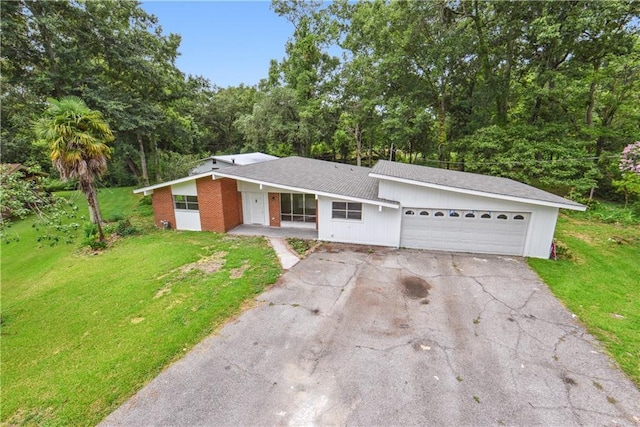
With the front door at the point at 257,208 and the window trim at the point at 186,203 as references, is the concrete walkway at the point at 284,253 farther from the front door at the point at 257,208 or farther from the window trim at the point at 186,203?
the window trim at the point at 186,203

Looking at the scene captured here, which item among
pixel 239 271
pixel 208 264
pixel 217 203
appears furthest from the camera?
pixel 217 203

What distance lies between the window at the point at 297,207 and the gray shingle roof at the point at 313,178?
945 millimetres

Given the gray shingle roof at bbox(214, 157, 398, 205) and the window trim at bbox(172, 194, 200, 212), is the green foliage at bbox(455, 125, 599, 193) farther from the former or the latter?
the window trim at bbox(172, 194, 200, 212)

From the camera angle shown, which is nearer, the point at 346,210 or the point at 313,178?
the point at 346,210

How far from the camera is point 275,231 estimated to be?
13930mm

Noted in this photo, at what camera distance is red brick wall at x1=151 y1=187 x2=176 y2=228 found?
47.2ft

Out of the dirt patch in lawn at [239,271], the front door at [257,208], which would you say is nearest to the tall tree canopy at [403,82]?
the front door at [257,208]

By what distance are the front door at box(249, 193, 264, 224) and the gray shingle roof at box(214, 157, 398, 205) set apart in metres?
1.25

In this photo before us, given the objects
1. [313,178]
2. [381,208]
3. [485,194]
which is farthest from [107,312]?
[485,194]

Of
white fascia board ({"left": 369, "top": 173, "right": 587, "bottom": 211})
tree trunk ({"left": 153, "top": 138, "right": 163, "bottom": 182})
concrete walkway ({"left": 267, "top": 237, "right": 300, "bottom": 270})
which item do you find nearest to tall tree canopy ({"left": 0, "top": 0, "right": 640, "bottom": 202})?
tree trunk ({"left": 153, "top": 138, "right": 163, "bottom": 182})

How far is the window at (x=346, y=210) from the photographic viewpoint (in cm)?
1206

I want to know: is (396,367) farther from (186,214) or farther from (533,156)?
(533,156)

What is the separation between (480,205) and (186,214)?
13.5 metres

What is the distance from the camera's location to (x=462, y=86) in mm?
23547
